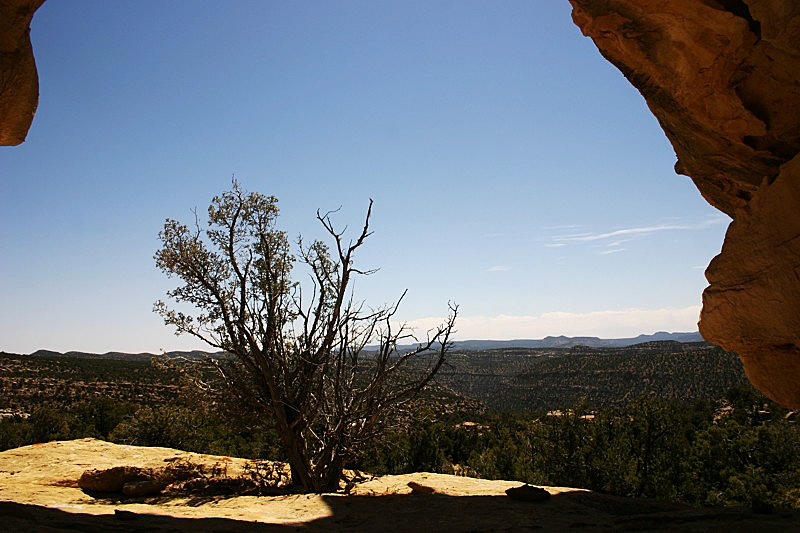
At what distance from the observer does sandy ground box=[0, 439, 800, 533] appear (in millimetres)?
6301

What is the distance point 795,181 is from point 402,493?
8.37 meters

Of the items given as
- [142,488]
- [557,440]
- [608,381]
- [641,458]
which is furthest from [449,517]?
[608,381]

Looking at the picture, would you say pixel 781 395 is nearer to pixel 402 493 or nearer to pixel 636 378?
pixel 402 493

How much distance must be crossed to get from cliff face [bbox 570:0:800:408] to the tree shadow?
8.83 ft

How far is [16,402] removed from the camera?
31.7m

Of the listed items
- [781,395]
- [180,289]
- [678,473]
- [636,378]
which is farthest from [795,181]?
[636,378]

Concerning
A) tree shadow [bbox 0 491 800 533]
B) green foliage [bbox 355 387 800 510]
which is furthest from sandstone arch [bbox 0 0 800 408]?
green foliage [bbox 355 387 800 510]

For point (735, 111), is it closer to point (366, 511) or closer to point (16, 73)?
point (366, 511)

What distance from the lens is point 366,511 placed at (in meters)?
8.27

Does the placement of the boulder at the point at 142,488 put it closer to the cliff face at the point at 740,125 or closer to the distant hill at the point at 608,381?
the cliff face at the point at 740,125

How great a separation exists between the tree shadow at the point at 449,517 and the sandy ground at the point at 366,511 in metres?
0.01

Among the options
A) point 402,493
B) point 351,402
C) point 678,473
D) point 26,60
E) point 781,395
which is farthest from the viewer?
point 678,473

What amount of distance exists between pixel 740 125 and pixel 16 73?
1021 cm

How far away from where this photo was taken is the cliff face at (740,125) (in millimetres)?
7164
